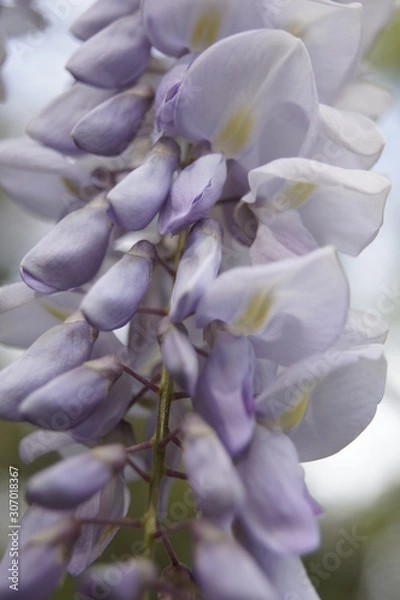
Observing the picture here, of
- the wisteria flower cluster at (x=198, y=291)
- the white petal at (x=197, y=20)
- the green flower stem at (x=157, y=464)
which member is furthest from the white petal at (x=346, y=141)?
the green flower stem at (x=157, y=464)

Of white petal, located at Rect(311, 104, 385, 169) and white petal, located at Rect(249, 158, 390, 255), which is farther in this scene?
white petal, located at Rect(311, 104, 385, 169)

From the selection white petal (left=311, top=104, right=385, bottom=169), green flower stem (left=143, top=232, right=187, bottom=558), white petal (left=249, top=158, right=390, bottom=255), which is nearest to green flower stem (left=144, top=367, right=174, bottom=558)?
green flower stem (left=143, top=232, right=187, bottom=558)

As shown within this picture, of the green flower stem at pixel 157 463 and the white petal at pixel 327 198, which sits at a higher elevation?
the white petal at pixel 327 198

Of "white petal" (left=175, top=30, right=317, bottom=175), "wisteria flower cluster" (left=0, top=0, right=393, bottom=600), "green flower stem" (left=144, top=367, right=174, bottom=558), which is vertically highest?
"white petal" (left=175, top=30, right=317, bottom=175)

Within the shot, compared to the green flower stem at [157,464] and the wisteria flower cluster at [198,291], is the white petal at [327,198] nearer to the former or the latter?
the wisteria flower cluster at [198,291]

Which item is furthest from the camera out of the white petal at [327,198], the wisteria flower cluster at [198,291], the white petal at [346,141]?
the white petal at [346,141]

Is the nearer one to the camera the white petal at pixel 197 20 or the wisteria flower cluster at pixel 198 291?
the wisteria flower cluster at pixel 198 291

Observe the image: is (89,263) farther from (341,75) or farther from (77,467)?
(341,75)

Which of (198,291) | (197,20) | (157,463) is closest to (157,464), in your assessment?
(157,463)

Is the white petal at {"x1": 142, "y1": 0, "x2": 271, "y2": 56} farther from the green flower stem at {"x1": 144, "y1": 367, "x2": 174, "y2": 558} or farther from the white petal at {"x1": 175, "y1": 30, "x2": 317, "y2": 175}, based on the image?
the green flower stem at {"x1": 144, "y1": 367, "x2": 174, "y2": 558}
